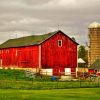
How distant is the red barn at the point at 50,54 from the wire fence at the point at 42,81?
5.26 metres

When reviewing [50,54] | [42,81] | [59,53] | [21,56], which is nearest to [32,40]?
[21,56]

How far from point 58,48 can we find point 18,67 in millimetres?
10134

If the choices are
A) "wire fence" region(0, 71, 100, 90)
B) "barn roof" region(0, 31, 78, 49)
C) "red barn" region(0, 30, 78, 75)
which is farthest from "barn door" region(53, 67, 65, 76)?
"wire fence" region(0, 71, 100, 90)

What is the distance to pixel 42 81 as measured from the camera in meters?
49.0

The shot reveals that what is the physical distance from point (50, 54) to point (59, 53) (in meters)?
1.95

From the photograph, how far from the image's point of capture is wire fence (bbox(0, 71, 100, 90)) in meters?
41.5

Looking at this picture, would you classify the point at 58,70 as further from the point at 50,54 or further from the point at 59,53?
the point at 50,54

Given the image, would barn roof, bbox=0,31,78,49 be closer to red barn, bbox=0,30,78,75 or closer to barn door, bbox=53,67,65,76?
red barn, bbox=0,30,78,75

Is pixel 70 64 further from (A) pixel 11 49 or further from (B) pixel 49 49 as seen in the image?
(A) pixel 11 49

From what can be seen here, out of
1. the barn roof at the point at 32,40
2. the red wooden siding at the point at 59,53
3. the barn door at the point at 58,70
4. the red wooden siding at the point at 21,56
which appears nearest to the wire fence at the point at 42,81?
the red wooden siding at the point at 59,53

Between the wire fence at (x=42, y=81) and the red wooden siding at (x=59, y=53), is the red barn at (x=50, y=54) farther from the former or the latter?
the wire fence at (x=42, y=81)

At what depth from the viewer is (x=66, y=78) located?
5344cm

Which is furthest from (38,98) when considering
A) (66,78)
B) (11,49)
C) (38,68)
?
(11,49)

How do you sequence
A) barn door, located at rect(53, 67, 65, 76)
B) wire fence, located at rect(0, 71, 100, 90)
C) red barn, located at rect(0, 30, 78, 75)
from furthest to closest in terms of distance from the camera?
barn door, located at rect(53, 67, 65, 76) < red barn, located at rect(0, 30, 78, 75) < wire fence, located at rect(0, 71, 100, 90)
